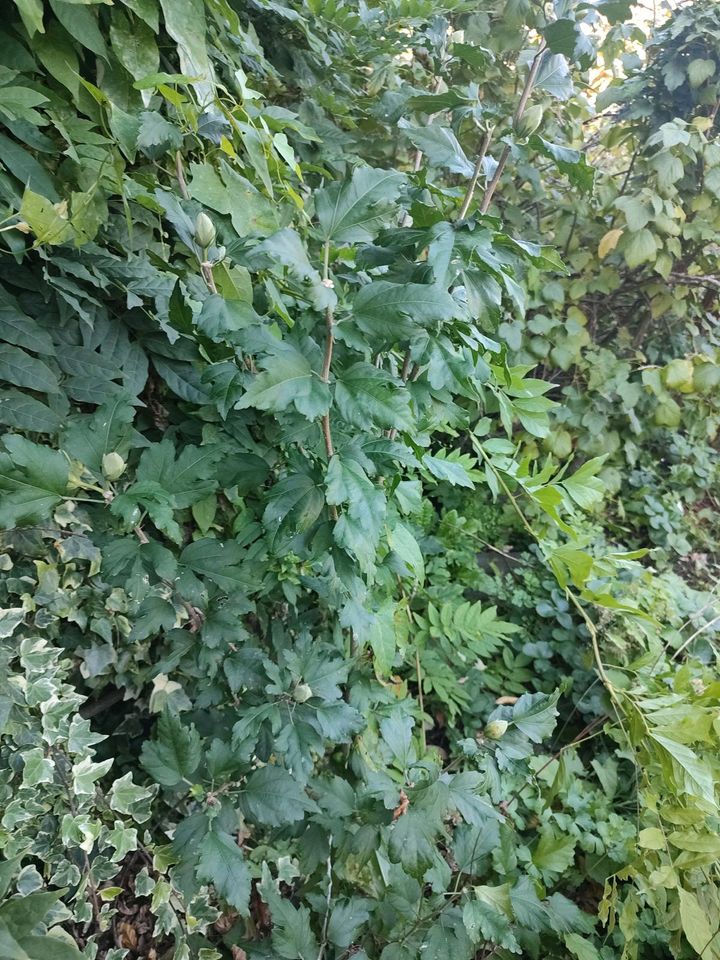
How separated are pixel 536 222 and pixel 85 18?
6.78ft

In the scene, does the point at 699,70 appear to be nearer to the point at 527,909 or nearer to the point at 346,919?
the point at 527,909

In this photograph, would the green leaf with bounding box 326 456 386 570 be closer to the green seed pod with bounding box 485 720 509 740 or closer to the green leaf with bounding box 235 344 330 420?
the green leaf with bounding box 235 344 330 420

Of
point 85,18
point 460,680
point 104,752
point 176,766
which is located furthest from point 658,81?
point 104,752

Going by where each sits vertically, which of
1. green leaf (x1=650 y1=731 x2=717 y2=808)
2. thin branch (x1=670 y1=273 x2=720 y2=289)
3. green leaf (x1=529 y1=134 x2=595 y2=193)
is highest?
thin branch (x1=670 y1=273 x2=720 y2=289)

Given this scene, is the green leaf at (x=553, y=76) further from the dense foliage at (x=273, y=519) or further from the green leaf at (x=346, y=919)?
the green leaf at (x=346, y=919)

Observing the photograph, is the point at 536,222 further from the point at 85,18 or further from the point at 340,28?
the point at 85,18

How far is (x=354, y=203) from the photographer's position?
69cm

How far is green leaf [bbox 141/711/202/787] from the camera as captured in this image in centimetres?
93

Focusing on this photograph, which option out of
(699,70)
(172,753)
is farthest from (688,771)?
(699,70)

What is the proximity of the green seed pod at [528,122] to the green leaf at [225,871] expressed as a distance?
1.17 meters

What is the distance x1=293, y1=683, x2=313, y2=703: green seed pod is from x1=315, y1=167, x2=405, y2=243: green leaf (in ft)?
2.32

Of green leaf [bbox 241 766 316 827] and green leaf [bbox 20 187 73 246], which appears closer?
green leaf [bbox 20 187 73 246]

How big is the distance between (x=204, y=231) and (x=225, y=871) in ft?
3.11

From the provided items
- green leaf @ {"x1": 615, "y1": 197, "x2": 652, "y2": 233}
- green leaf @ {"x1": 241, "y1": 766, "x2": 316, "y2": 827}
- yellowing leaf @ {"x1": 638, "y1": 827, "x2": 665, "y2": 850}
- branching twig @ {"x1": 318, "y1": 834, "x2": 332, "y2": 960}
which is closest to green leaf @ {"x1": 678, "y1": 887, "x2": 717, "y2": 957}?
yellowing leaf @ {"x1": 638, "y1": 827, "x2": 665, "y2": 850}
